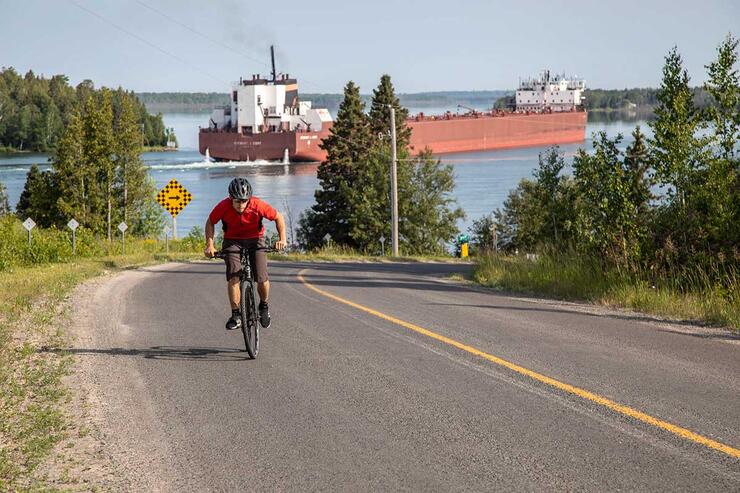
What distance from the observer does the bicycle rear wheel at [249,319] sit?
805 centimetres

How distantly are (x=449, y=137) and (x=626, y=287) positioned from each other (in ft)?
365

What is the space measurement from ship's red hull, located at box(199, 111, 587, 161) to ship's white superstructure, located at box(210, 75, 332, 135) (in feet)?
6.73

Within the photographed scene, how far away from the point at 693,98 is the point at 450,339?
7.98 meters

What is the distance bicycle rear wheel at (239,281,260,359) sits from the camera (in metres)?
8.05

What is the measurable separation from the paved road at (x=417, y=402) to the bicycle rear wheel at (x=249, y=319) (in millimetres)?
186

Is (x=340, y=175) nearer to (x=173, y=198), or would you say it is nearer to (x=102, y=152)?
(x=102, y=152)

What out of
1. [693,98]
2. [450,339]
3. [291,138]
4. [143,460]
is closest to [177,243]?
[693,98]

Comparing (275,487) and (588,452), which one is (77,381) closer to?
(275,487)

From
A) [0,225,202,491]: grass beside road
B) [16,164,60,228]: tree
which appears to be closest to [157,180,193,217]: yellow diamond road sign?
[16,164,60,228]: tree

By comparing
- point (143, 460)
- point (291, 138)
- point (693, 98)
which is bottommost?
point (143, 460)

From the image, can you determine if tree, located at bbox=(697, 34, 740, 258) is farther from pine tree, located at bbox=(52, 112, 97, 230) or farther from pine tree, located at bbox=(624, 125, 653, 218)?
pine tree, located at bbox=(52, 112, 97, 230)

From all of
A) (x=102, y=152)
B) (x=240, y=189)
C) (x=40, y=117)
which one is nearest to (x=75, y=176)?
(x=102, y=152)

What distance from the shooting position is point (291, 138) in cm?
11694

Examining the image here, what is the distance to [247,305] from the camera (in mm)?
8195
